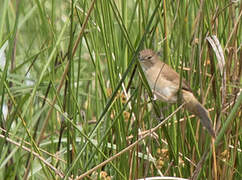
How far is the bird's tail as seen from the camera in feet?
4.27

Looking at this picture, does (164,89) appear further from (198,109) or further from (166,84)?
(198,109)

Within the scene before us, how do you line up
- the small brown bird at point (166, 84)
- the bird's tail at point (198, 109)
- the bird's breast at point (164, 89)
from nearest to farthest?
1. the bird's tail at point (198, 109)
2. the small brown bird at point (166, 84)
3. the bird's breast at point (164, 89)

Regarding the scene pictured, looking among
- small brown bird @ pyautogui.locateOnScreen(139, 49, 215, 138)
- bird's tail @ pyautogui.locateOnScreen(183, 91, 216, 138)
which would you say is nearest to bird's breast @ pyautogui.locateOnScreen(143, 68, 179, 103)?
small brown bird @ pyautogui.locateOnScreen(139, 49, 215, 138)

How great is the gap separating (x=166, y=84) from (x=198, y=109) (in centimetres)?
29

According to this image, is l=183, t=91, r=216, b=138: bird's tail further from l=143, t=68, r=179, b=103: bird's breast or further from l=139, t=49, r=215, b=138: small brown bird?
l=143, t=68, r=179, b=103: bird's breast

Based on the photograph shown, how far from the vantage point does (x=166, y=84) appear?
1691 mm

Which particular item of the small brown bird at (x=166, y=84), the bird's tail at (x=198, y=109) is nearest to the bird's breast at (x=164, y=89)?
the small brown bird at (x=166, y=84)

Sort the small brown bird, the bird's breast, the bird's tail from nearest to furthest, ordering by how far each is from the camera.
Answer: the bird's tail < the small brown bird < the bird's breast

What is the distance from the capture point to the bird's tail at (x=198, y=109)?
51.2 inches

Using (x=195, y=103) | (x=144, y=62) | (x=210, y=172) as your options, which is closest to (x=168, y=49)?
(x=144, y=62)

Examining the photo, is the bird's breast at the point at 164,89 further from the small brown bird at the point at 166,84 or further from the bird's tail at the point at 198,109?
the bird's tail at the point at 198,109

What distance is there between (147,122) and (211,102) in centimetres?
27

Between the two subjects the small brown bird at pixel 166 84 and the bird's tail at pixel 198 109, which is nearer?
the bird's tail at pixel 198 109

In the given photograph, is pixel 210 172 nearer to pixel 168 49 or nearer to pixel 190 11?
pixel 168 49
